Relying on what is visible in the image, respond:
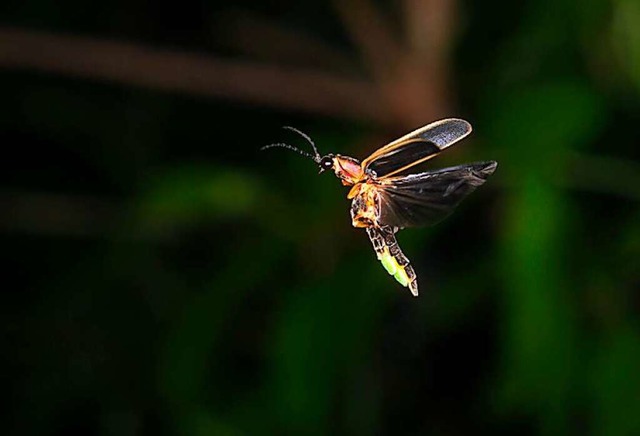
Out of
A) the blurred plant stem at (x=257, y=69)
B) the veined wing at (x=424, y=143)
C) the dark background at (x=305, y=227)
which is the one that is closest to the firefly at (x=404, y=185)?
the veined wing at (x=424, y=143)

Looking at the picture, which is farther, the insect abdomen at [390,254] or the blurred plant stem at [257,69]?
the blurred plant stem at [257,69]

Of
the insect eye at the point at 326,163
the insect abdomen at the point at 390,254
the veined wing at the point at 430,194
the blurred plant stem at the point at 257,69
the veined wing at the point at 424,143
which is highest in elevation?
the blurred plant stem at the point at 257,69

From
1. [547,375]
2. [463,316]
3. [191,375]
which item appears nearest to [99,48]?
[191,375]

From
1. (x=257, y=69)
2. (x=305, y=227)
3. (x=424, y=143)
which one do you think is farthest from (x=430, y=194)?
(x=257, y=69)

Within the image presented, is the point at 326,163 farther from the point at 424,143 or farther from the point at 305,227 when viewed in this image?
the point at 305,227

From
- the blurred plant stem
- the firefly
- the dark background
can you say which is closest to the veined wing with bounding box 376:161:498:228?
the firefly

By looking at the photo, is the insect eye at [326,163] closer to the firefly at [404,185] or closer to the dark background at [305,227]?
the firefly at [404,185]

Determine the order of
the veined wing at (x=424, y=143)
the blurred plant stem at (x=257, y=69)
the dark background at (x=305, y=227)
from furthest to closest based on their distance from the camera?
the blurred plant stem at (x=257, y=69), the dark background at (x=305, y=227), the veined wing at (x=424, y=143)

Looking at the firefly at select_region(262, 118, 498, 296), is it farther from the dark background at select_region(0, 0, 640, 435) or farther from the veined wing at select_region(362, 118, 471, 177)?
the dark background at select_region(0, 0, 640, 435)
